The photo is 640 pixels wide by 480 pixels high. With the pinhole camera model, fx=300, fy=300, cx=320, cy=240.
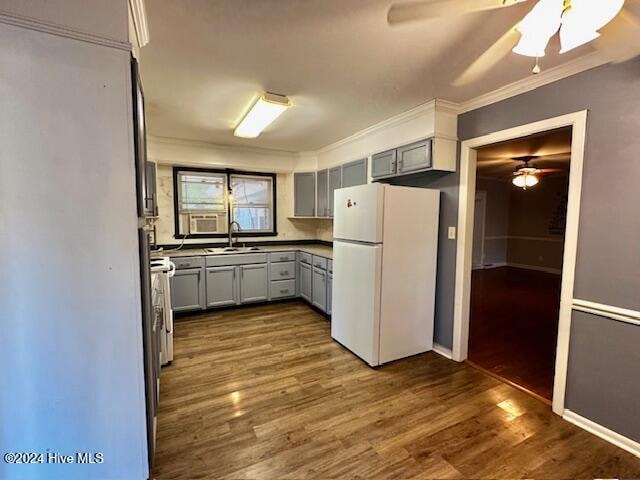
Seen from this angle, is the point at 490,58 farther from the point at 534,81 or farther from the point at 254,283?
the point at 254,283

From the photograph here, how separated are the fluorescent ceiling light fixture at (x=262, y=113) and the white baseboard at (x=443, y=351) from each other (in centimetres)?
269

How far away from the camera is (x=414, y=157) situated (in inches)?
111

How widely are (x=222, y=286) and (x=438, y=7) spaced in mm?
3727

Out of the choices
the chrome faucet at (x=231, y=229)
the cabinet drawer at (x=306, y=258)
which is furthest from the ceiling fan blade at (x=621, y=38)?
the chrome faucet at (x=231, y=229)

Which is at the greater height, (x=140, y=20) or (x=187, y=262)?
(x=140, y=20)

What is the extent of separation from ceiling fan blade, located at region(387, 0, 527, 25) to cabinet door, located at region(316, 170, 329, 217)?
3.12 metres

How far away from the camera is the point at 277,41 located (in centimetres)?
176

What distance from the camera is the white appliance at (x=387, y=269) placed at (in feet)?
8.63

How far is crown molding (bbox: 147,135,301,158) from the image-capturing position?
391 centimetres

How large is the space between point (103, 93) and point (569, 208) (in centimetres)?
272

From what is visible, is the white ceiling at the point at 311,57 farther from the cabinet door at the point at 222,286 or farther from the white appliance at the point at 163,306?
the cabinet door at the point at 222,286

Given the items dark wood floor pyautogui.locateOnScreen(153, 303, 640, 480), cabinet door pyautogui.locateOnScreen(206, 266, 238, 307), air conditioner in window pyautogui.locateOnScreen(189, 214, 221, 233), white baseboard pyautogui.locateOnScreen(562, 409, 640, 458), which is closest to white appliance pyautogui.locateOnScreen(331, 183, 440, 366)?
dark wood floor pyautogui.locateOnScreen(153, 303, 640, 480)

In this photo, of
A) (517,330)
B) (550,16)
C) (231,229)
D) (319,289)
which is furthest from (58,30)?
(517,330)

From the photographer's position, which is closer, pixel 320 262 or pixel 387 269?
pixel 387 269
